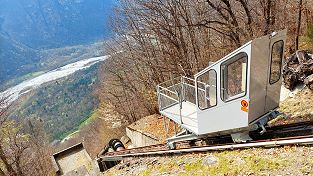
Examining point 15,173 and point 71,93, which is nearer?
point 15,173

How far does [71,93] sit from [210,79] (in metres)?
138

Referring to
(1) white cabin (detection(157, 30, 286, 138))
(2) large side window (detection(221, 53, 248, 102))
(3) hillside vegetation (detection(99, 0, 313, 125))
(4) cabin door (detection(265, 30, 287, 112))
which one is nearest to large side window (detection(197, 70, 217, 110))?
(1) white cabin (detection(157, 30, 286, 138))

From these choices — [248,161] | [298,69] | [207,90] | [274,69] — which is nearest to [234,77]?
[274,69]

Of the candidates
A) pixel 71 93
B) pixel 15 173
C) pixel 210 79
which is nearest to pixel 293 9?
pixel 210 79

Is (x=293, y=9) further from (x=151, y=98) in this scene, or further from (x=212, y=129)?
(x=212, y=129)

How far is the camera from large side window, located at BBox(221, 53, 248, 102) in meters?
7.70

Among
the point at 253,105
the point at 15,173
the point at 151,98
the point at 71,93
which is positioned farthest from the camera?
the point at 71,93

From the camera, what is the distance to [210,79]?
29.5ft

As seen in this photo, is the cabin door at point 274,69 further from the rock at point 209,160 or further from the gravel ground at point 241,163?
the rock at point 209,160

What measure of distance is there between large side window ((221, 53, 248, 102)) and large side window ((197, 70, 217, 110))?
39 centimetres

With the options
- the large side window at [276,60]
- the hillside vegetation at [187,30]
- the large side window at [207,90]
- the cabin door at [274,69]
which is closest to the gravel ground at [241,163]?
the cabin door at [274,69]

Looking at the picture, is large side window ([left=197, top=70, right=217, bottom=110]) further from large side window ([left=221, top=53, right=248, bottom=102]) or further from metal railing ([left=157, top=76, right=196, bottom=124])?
metal railing ([left=157, top=76, right=196, bottom=124])

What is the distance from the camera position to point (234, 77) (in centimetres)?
811

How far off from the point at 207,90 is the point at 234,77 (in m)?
1.29
